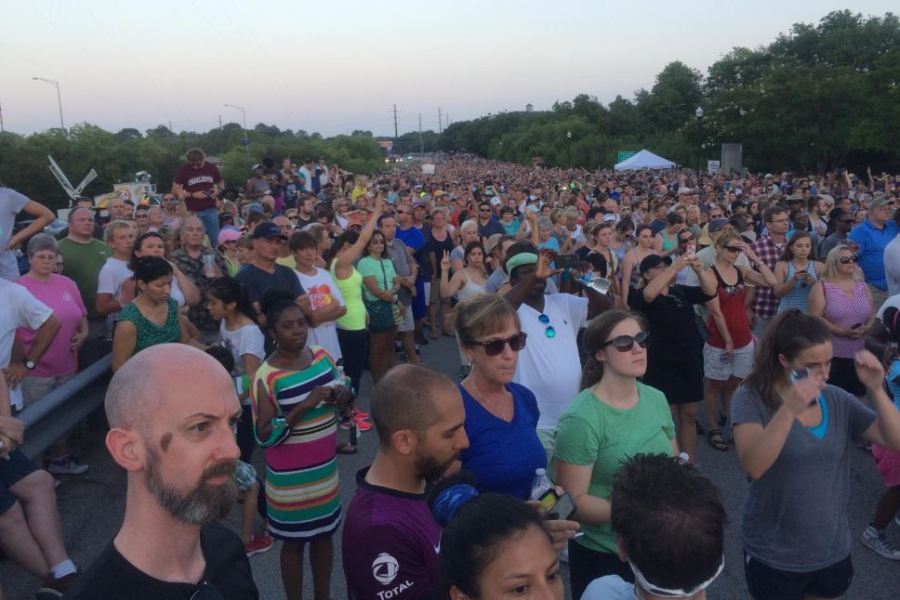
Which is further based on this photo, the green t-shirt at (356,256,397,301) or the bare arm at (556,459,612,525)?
the green t-shirt at (356,256,397,301)

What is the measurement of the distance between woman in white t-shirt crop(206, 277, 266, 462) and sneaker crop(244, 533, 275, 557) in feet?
2.09

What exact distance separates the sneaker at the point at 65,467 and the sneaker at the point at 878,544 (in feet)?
18.4

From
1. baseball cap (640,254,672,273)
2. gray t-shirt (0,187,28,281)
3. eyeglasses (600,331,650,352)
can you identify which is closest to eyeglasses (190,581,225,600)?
eyeglasses (600,331,650,352)

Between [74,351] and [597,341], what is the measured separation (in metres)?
4.27

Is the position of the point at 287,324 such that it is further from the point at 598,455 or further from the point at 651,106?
the point at 651,106

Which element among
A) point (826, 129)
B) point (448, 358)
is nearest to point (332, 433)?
point (448, 358)

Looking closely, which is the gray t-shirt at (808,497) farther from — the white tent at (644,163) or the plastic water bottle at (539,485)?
the white tent at (644,163)

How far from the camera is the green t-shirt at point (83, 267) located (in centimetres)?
644

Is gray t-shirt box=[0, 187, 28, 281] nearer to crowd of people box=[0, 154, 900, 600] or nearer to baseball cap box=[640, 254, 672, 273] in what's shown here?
crowd of people box=[0, 154, 900, 600]

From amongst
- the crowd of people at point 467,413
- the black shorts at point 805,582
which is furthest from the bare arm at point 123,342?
the black shorts at point 805,582

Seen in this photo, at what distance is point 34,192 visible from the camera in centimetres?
5028

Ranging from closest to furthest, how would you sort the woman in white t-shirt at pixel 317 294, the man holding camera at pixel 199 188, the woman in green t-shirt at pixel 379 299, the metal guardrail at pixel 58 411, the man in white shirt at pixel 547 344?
the man in white shirt at pixel 547 344, the metal guardrail at pixel 58 411, the woman in white t-shirt at pixel 317 294, the woman in green t-shirt at pixel 379 299, the man holding camera at pixel 199 188

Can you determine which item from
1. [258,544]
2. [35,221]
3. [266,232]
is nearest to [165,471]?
[258,544]

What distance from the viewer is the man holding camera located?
1026cm
